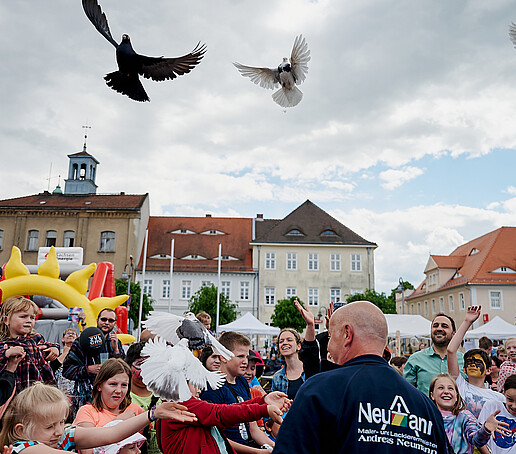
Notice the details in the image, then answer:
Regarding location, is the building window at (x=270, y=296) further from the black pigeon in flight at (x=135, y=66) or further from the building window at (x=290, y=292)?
the black pigeon in flight at (x=135, y=66)

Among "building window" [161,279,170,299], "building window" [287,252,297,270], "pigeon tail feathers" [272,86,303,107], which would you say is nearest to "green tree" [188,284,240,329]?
"building window" [161,279,170,299]

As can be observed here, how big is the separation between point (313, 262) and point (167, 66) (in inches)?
1616

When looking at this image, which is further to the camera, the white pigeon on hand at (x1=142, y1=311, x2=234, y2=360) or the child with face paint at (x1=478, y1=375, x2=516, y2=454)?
the child with face paint at (x1=478, y1=375, x2=516, y2=454)

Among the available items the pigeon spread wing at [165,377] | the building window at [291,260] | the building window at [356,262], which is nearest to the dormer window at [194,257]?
the building window at [291,260]

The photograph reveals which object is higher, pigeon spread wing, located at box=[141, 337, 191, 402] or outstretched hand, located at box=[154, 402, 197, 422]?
pigeon spread wing, located at box=[141, 337, 191, 402]

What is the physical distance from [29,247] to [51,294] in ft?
112

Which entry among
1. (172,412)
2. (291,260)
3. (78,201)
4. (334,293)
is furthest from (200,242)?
(172,412)

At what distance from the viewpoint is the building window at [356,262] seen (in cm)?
4575

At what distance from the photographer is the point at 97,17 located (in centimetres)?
512

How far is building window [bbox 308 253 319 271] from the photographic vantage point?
46.1 m

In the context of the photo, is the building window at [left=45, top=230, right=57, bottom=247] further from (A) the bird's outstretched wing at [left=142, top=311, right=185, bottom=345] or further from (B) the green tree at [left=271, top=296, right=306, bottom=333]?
(A) the bird's outstretched wing at [left=142, top=311, right=185, bottom=345]

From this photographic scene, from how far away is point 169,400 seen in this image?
8.41ft

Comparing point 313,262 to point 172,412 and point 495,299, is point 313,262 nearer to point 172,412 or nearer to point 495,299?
point 495,299

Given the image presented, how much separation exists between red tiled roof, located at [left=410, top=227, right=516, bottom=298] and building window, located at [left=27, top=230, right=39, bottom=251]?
37.1m
